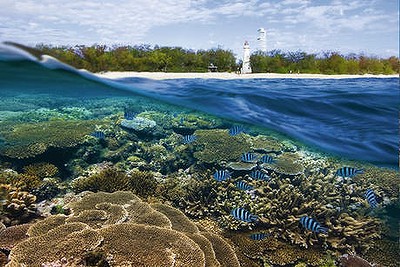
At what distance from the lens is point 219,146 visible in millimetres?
10625

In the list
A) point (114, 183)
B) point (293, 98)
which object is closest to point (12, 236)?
point (114, 183)

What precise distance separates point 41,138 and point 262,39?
8149mm

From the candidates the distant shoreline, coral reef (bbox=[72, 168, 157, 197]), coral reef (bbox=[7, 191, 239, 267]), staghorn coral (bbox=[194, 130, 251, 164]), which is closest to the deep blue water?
the distant shoreline

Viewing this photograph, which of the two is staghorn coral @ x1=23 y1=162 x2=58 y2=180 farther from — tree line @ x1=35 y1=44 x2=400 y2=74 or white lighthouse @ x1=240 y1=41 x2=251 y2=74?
white lighthouse @ x1=240 y1=41 x2=251 y2=74

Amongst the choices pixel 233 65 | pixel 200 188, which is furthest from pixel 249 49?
pixel 200 188

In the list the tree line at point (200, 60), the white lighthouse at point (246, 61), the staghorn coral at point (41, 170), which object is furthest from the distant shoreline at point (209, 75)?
the staghorn coral at point (41, 170)

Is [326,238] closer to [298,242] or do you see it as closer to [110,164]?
[298,242]

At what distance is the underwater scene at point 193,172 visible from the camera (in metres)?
5.43

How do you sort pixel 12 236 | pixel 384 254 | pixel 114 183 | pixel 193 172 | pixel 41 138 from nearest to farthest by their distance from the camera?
pixel 12 236
pixel 384 254
pixel 114 183
pixel 193 172
pixel 41 138

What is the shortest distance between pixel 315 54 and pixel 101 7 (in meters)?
8.84

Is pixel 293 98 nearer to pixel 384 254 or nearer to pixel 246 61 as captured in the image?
pixel 246 61

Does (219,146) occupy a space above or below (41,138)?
below

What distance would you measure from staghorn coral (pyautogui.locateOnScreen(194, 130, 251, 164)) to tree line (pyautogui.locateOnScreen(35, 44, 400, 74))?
121 inches

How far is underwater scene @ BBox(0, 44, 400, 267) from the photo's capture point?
5430 millimetres
